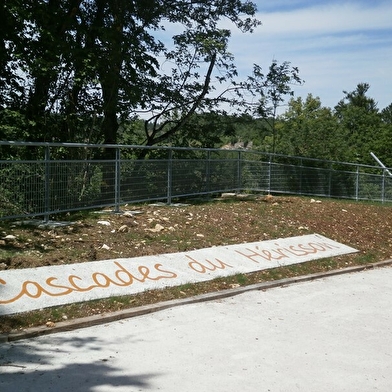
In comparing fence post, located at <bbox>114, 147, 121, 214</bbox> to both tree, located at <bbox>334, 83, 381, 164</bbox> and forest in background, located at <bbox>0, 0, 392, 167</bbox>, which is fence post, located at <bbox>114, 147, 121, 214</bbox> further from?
tree, located at <bbox>334, 83, 381, 164</bbox>

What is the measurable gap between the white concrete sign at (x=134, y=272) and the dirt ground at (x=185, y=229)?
27cm

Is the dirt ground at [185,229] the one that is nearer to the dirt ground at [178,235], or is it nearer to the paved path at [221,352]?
the dirt ground at [178,235]

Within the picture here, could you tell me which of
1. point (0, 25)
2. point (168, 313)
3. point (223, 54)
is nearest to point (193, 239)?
point (168, 313)

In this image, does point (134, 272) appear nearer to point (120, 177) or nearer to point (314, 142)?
point (120, 177)

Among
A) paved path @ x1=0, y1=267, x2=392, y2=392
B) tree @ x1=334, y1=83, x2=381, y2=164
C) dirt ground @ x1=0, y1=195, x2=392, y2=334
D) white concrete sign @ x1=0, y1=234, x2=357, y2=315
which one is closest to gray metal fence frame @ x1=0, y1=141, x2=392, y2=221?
dirt ground @ x1=0, y1=195, x2=392, y2=334

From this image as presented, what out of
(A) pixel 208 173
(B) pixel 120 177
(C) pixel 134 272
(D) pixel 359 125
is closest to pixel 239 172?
(A) pixel 208 173

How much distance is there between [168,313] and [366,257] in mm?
5278

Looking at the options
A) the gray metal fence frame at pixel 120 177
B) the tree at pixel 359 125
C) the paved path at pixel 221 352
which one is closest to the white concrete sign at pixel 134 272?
the paved path at pixel 221 352

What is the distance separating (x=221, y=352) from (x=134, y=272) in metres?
2.65

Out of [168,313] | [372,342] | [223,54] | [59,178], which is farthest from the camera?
[223,54]

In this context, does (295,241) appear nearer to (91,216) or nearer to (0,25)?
(91,216)

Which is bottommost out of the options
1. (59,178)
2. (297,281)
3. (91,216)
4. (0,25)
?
(297,281)

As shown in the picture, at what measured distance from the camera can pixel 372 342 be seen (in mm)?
5617

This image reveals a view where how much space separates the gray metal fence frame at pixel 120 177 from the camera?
849cm
